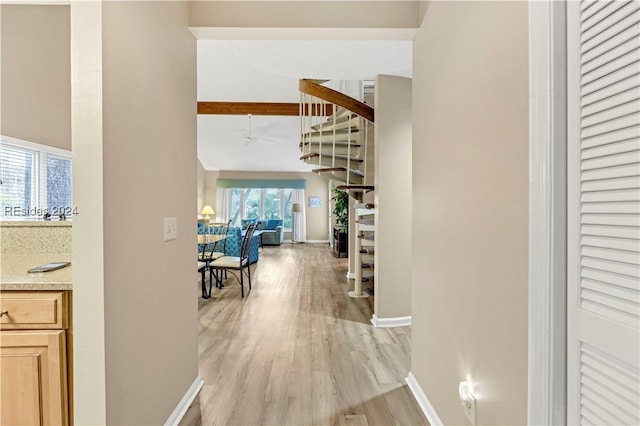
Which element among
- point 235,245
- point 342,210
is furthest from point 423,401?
point 342,210

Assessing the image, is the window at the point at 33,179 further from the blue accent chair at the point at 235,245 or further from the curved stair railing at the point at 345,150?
the blue accent chair at the point at 235,245

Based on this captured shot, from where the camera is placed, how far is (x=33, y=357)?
4.07 ft

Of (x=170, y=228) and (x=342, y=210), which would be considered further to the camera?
(x=342, y=210)

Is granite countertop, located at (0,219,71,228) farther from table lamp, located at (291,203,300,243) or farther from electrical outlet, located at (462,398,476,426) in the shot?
table lamp, located at (291,203,300,243)

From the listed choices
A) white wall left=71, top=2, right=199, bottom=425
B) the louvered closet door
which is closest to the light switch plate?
white wall left=71, top=2, right=199, bottom=425

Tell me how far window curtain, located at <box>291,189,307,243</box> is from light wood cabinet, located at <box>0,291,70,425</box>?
385 inches

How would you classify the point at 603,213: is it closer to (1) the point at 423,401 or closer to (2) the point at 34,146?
(1) the point at 423,401

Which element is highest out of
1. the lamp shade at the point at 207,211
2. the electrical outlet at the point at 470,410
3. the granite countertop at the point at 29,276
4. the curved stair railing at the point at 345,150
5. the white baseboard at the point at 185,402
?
the curved stair railing at the point at 345,150

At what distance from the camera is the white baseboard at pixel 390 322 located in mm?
3232

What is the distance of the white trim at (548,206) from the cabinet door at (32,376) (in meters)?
1.75

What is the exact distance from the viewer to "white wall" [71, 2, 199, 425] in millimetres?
1177

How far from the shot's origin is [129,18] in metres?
1.34

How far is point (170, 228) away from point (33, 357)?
750 millimetres

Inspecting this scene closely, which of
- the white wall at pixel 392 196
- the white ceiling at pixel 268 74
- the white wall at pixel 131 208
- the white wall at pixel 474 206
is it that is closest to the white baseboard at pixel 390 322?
the white wall at pixel 392 196
